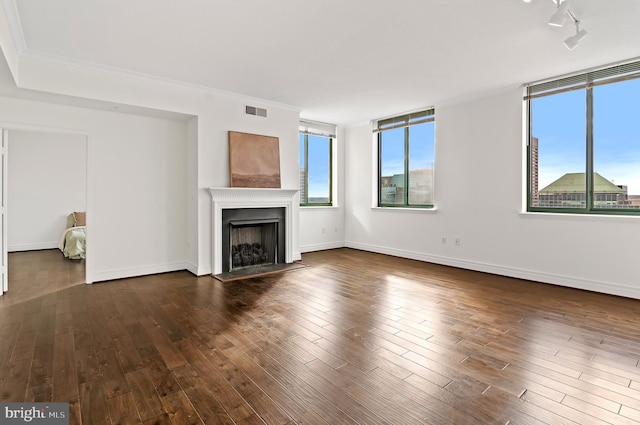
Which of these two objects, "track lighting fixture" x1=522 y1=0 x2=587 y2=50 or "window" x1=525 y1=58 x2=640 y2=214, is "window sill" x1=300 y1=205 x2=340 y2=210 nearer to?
"window" x1=525 y1=58 x2=640 y2=214

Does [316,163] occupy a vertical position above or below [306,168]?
above

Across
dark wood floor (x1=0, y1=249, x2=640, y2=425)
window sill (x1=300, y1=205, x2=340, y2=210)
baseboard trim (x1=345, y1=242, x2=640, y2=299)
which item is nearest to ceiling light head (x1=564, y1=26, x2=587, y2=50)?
dark wood floor (x1=0, y1=249, x2=640, y2=425)

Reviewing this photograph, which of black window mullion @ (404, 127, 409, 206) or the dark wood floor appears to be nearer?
the dark wood floor

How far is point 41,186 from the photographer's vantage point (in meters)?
7.29

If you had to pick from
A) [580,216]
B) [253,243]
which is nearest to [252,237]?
[253,243]

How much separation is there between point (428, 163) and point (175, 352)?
16.4 feet

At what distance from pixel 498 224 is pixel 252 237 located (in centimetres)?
386

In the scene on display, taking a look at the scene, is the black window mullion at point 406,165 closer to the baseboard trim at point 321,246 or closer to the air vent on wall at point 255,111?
the baseboard trim at point 321,246

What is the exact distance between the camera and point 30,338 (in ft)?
8.87

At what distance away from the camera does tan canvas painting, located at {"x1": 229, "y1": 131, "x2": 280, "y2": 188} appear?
16.6 ft

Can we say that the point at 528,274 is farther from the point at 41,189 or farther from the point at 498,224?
the point at 41,189

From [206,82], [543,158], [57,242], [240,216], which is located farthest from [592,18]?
[57,242]

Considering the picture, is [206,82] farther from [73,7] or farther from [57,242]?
[57,242]

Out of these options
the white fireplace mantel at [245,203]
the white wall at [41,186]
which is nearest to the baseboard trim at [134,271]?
the white fireplace mantel at [245,203]
